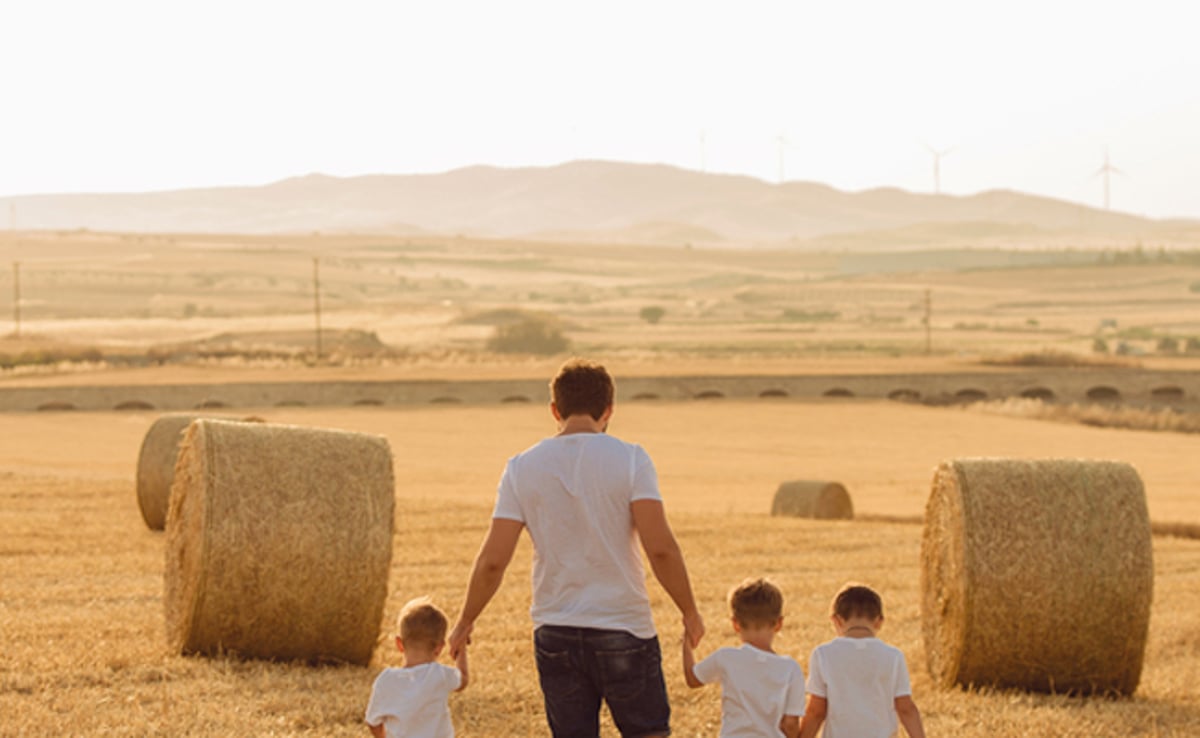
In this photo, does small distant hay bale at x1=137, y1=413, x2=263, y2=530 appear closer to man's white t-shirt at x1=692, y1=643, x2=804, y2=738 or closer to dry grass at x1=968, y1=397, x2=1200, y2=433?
man's white t-shirt at x1=692, y1=643, x2=804, y2=738

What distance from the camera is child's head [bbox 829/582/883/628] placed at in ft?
22.0

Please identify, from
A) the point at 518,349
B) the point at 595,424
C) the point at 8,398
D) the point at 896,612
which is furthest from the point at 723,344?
the point at 595,424

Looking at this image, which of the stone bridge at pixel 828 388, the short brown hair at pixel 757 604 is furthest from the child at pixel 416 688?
the stone bridge at pixel 828 388

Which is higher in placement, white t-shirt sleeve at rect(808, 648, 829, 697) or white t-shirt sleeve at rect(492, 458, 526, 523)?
white t-shirt sleeve at rect(492, 458, 526, 523)

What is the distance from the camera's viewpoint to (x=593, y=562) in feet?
20.6

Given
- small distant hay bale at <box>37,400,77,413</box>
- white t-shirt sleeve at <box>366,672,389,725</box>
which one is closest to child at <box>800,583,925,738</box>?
white t-shirt sleeve at <box>366,672,389,725</box>

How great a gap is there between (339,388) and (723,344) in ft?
121

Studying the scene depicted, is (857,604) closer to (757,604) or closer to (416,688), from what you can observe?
(757,604)

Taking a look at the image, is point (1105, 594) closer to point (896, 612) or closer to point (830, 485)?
point (896, 612)

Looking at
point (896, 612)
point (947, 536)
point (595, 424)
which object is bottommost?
point (896, 612)

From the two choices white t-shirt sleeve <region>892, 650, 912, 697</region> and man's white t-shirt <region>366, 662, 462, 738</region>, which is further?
white t-shirt sleeve <region>892, 650, 912, 697</region>

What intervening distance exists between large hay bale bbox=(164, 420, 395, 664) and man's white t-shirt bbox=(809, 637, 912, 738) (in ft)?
14.3

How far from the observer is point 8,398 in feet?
137

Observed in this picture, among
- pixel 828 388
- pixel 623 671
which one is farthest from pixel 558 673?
pixel 828 388
